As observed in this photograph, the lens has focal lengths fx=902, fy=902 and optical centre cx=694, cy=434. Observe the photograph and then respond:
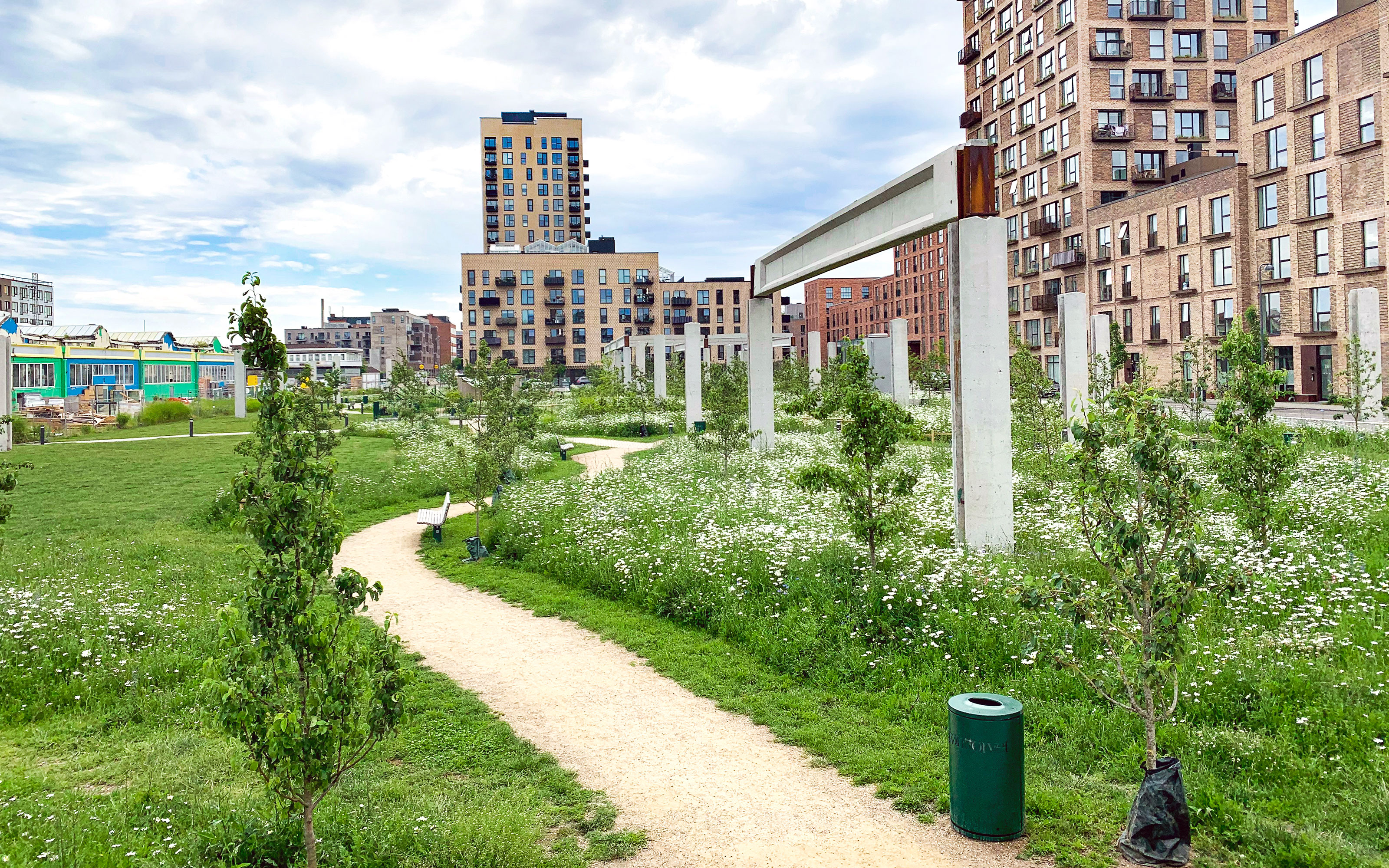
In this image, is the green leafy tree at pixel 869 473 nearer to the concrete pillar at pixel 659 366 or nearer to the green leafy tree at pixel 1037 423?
the green leafy tree at pixel 1037 423

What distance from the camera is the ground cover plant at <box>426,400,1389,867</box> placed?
5516mm

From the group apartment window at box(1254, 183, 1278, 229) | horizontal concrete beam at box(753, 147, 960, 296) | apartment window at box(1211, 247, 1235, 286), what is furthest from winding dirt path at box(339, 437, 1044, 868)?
apartment window at box(1254, 183, 1278, 229)

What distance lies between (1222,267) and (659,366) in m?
28.9

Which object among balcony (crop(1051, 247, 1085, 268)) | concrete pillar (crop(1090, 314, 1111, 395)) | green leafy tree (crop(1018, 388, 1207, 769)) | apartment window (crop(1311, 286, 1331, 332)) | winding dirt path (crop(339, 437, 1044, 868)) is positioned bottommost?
winding dirt path (crop(339, 437, 1044, 868))

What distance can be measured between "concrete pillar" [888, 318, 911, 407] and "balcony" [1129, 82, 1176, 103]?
1046 inches

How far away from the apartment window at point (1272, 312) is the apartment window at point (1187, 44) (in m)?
19.4

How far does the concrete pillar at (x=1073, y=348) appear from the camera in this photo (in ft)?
70.0

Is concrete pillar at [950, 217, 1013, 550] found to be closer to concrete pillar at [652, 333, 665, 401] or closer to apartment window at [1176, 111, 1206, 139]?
concrete pillar at [652, 333, 665, 401]

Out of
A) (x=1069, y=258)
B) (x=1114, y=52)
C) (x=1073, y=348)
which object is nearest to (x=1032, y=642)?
(x=1073, y=348)

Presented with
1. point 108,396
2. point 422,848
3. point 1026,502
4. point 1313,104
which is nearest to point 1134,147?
point 1313,104

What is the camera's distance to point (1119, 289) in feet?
172

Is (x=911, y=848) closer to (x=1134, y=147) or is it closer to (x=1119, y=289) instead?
(x=1119, y=289)

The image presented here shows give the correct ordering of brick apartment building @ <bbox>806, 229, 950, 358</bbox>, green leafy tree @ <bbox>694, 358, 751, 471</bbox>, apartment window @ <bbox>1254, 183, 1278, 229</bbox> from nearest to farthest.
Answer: green leafy tree @ <bbox>694, 358, 751, 471</bbox>, apartment window @ <bbox>1254, 183, 1278, 229</bbox>, brick apartment building @ <bbox>806, 229, 950, 358</bbox>

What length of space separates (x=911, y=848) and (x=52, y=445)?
36.3 m
